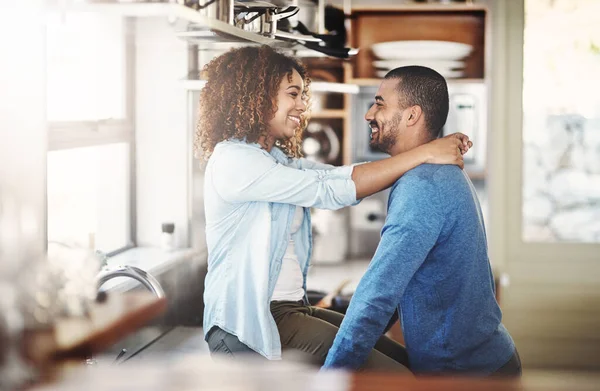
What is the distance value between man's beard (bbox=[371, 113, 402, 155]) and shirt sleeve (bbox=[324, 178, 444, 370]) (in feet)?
0.72

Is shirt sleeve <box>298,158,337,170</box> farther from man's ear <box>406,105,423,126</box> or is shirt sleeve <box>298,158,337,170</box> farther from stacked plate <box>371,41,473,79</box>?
stacked plate <box>371,41,473,79</box>

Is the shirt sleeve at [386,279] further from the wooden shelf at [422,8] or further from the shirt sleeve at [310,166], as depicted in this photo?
the wooden shelf at [422,8]

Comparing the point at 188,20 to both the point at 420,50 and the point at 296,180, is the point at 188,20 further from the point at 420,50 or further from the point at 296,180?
the point at 420,50

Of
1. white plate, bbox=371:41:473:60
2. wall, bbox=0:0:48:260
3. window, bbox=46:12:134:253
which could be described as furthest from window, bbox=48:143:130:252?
white plate, bbox=371:41:473:60

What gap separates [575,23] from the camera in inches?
132

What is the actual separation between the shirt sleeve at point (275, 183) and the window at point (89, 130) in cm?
39

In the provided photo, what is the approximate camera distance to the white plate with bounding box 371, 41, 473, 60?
305cm

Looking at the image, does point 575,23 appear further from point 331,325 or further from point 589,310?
point 331,325

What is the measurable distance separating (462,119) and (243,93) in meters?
1.58

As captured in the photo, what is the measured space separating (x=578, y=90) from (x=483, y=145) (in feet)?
1.41

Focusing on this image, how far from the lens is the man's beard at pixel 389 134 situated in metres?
1.88

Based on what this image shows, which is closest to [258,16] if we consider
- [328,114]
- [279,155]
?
[279,155]

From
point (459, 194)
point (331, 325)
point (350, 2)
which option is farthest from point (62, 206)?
point (350, 2)

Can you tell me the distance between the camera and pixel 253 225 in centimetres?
191
